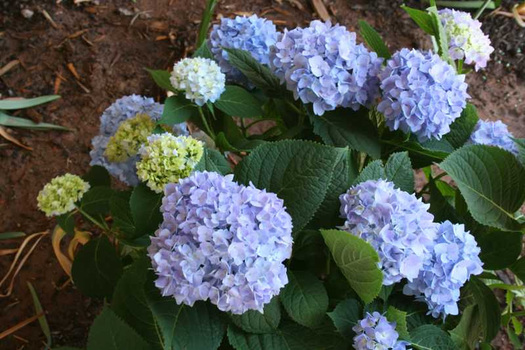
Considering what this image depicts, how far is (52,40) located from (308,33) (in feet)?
4.57

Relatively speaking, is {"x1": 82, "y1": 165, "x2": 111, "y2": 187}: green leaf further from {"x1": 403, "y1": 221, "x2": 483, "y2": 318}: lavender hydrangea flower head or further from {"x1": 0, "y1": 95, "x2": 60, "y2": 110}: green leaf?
{"x1": 0, "y1": 95, "x2": 60, "y2": 110}: green leaf

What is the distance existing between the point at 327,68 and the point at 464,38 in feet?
1.04

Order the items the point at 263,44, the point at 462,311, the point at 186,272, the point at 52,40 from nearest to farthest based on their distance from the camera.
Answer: the point at 186,272 → the point at 462,311 → the point at 263,44 → the point at 52,40

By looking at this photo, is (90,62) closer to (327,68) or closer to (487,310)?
(327,68)

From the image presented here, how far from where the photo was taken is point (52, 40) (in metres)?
2.02

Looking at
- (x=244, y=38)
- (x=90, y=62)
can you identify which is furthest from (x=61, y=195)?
(x=90, y=62)

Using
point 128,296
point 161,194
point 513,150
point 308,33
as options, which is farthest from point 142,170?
point 513,150

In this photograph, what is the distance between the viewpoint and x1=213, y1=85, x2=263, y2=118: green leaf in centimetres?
105

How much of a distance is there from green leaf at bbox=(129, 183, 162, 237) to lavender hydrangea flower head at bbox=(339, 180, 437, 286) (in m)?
0.32

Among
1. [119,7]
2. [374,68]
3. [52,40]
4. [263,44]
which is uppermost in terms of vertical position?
[374,68]

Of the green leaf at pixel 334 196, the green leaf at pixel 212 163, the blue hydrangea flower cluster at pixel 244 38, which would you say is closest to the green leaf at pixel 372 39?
the blue hydrangea flower cluster at pixel 244 38

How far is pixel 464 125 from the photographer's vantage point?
1056mm

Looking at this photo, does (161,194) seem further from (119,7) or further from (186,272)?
(119,7)

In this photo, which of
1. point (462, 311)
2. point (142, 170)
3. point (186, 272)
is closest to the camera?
point (186, 272)
